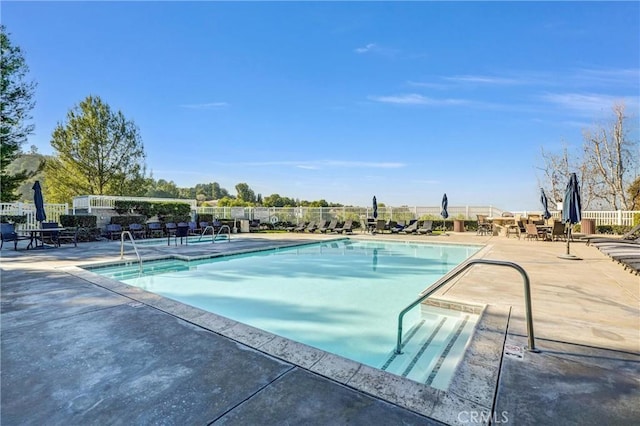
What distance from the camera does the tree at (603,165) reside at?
21266mm

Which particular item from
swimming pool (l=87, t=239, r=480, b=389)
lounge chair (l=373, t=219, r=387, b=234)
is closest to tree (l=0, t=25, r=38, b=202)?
swimming pool (l=87, t=239, r=480, b=389)

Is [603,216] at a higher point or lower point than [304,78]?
lower

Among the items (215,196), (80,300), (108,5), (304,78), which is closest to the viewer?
(80,300)

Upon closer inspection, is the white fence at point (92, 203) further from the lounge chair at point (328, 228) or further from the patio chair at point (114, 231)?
the lounge chair at point (328, 228)

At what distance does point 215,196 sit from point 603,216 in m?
57.2

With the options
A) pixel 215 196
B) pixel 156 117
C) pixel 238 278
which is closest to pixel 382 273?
pixel 238 278

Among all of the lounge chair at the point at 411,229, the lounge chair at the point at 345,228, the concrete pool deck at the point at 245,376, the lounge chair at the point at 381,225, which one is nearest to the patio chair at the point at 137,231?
the lounge chair at the point at 345,228

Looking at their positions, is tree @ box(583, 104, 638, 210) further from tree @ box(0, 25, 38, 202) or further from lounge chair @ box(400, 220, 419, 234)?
tree @ box(0, 25, 38, 202)

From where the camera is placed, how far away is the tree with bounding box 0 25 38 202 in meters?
14.1

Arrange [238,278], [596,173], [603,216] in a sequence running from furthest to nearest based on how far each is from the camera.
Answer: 1. [596,173]
2. [603,216]
3. [238,278]

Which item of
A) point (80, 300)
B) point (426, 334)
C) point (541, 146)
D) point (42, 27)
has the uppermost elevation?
point (42, 27)

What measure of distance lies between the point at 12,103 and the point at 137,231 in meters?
8.78

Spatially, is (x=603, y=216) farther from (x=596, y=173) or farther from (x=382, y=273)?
(x=382, y=273)

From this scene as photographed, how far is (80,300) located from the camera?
4254 millimetres
